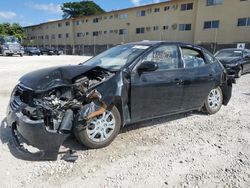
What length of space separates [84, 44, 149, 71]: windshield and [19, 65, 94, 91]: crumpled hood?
2.11 ft

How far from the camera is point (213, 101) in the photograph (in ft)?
17.3

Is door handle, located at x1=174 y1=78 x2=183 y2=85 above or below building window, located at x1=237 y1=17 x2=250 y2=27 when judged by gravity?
below

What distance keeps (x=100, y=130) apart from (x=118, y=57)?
1505 millimetres

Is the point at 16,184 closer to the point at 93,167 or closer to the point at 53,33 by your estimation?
the point at 93,167

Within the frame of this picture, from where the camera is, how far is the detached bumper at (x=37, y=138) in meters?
2.97

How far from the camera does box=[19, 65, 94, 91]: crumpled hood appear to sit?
320 cm

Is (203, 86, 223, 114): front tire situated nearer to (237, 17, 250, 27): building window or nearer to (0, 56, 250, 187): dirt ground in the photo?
(0, 56, 250, 187): dirt ground

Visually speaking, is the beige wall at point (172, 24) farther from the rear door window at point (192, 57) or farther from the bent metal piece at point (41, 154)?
the bent metal piece at point (41, 154)

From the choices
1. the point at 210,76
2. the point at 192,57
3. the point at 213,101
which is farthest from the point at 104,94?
the point at 213,101

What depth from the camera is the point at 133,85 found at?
3.73 meters

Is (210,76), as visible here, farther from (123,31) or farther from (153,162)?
(123,31)

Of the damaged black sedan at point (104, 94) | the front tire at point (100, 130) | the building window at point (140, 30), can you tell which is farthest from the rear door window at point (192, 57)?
the building window at point (140, 30)

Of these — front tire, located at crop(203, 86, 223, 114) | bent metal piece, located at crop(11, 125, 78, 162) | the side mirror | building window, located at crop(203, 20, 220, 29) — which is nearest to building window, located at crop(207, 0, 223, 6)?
building window, located at crop(203, 20, 220, 29)

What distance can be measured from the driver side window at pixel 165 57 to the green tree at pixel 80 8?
68.1 meters
